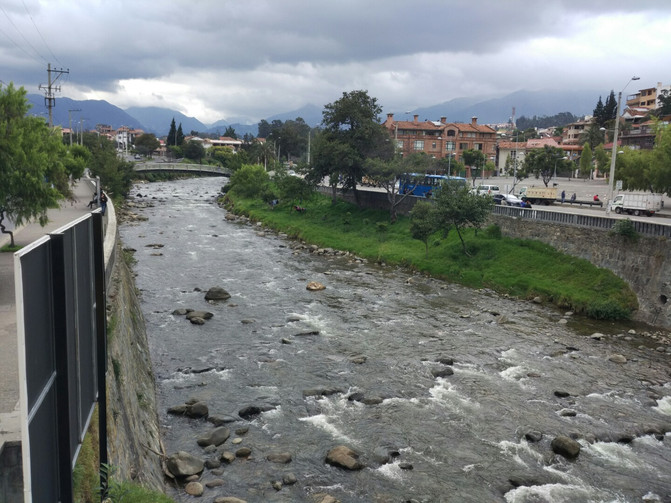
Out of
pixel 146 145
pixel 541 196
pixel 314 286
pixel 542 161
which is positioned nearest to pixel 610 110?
pixel 542 161

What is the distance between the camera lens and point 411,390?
2012 centimetres

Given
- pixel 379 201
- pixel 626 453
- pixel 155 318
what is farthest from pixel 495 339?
pixel 379 201

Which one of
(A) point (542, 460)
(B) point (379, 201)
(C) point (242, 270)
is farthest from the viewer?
(B) point (379, 201)

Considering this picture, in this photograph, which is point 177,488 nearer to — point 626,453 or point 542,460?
point 542,460

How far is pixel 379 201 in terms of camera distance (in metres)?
59.0

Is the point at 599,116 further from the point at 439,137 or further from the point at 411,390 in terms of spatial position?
the point at 411,390

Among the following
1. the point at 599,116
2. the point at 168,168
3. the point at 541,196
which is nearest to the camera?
the point at 541,196

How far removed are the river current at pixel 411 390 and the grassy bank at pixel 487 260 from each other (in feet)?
5.75

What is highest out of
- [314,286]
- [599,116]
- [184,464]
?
[599,116]

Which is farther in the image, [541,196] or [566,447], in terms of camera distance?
[541,196]

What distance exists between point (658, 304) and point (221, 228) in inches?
1694

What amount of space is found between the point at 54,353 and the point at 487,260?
37.5m

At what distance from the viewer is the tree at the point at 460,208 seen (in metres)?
39.5

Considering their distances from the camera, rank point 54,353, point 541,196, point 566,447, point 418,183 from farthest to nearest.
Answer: point 541,196
point 418,183
point 566,447
point 54,353
